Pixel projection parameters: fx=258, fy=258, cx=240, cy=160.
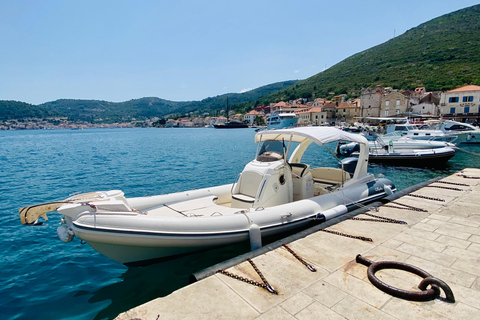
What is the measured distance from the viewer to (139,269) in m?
5.73

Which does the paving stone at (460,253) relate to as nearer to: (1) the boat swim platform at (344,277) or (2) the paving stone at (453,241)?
(1) the boat swim platform at (344,277)

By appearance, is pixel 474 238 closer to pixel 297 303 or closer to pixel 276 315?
pixel 297 303

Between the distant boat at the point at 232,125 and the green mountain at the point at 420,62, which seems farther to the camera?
the distant boat at the point at 232,125

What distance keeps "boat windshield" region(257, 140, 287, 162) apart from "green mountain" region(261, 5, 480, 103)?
74.8 metres

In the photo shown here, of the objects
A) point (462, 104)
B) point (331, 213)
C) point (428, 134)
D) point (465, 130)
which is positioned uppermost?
point (462, 104)

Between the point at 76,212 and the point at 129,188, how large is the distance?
8.96 metres

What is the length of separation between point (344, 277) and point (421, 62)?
109m

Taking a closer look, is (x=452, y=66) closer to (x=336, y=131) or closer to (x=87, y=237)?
(x=336, y=131)

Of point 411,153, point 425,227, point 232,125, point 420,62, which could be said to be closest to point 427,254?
point 425,227

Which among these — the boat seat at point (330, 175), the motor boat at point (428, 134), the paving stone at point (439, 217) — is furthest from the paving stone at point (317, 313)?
the motor boat at point (428, 134)

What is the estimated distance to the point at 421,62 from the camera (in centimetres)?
8781

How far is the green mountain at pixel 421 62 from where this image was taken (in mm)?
72438

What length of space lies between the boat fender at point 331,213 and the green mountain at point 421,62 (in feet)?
244

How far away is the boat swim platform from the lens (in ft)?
10.1
